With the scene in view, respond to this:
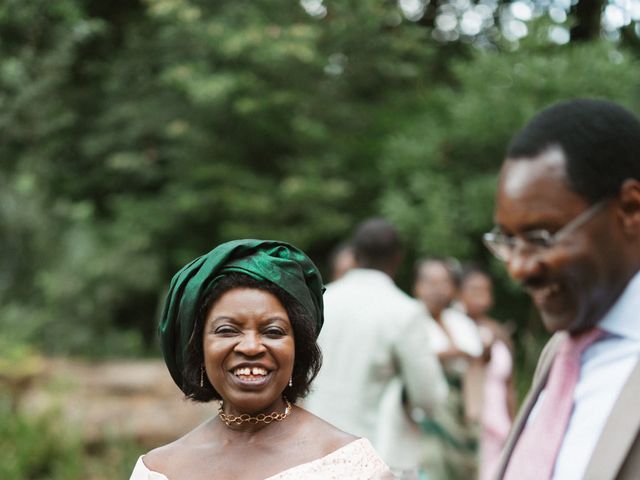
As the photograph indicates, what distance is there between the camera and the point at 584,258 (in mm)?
1960

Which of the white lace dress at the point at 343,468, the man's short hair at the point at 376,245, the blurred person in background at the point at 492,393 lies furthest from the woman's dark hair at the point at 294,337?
the blurred person in background at the point at 492,393

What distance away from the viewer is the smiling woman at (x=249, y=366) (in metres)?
2.47

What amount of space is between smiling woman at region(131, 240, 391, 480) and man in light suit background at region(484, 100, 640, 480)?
2.11 ft

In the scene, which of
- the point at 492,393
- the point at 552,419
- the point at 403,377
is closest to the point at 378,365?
the point at 403,377

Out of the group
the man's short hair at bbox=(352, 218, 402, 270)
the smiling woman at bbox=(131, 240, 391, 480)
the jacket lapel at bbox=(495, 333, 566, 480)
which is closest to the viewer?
the jacket lapel at bbox=(495, 333, 566, 480)

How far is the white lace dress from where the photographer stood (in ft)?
7.95

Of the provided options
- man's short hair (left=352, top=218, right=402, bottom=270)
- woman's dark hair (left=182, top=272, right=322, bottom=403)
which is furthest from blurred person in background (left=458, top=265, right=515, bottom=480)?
woman's dark hair (left=182, top=272, right=322, bottom=403)

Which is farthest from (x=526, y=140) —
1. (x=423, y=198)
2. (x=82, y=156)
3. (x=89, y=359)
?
(x=82, y=156)

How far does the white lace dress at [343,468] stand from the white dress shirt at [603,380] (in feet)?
1.96

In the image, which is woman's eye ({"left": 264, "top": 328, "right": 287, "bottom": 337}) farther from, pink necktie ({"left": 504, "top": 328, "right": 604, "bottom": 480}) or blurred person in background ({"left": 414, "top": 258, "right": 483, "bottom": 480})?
blurred person in background ({"left": 414, "top": 258, "right": 483, "bottom": 480})

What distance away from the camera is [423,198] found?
1204cm

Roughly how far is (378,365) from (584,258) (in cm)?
300

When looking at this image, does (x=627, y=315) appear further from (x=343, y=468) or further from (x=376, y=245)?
(x=376, y=245)

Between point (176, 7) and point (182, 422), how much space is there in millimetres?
5814
